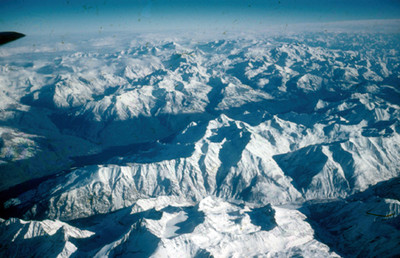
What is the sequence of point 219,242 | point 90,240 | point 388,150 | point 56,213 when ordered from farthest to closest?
point 388,150 < point 56,213 < point 90,240 < point 219,242

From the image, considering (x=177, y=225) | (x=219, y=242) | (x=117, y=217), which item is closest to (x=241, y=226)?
(x=219, y=242)

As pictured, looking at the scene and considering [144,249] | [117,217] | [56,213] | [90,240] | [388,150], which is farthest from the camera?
[388,150]

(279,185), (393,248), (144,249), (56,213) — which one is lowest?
(56,213)

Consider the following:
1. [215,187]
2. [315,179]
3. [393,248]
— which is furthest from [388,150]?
[215,187]

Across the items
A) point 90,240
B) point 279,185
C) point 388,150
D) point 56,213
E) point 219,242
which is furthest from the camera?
point 388,150

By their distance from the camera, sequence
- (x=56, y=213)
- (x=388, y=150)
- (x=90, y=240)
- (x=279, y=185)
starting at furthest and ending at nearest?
1. (x=388, y=150)
2. (x=279, y=185)
3. (x=56, y=213)
4. (x=90, y=240)

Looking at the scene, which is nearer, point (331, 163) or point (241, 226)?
point (241, 226)

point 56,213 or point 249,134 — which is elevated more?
point 249,134

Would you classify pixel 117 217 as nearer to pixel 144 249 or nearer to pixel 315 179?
pixel 144 249

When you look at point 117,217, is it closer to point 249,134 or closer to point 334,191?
point 249,134
